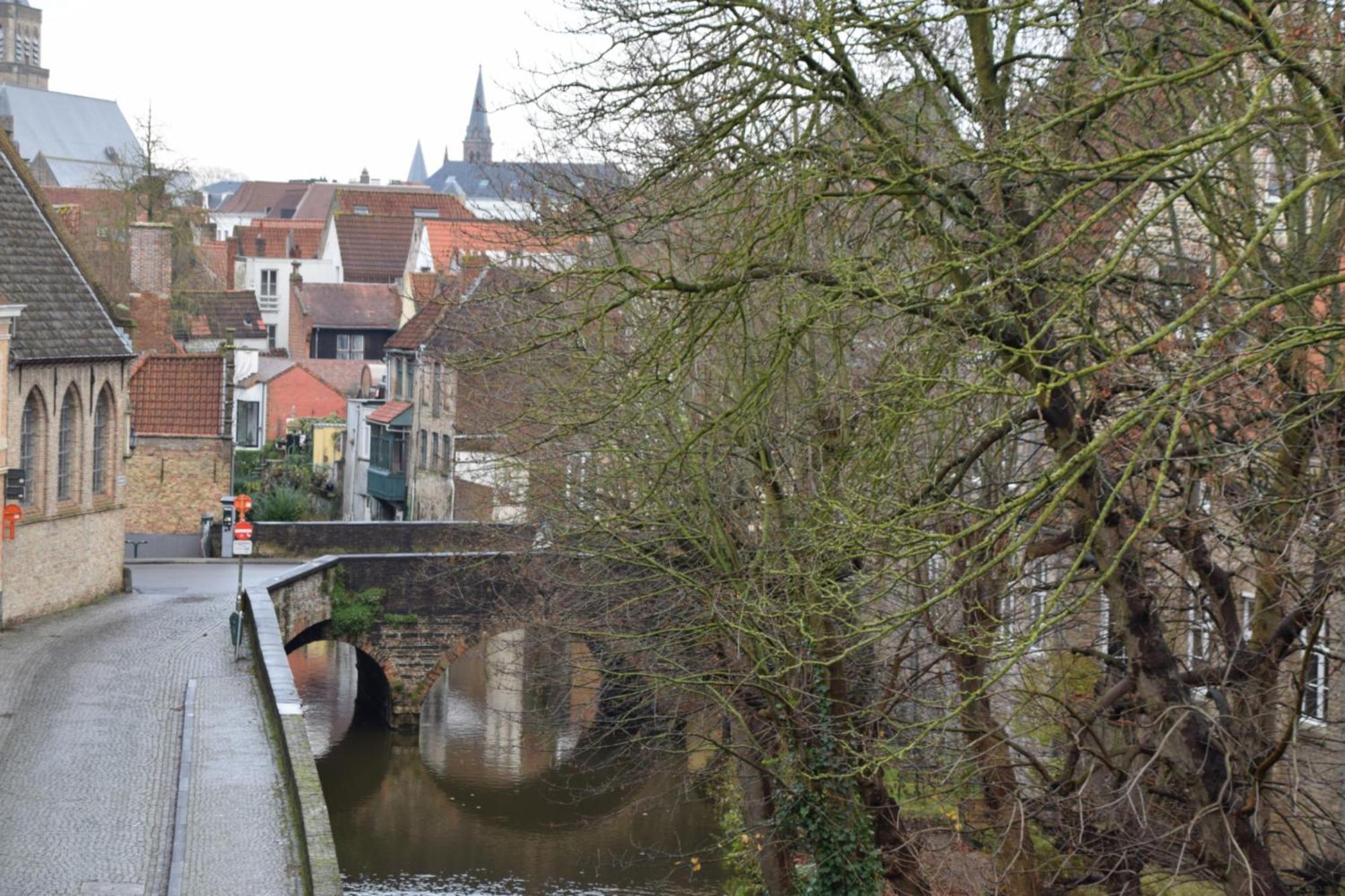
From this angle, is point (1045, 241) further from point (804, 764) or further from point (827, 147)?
point (804, 764)

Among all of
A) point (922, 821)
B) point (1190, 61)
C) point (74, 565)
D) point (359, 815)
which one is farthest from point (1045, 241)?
point (74, 565)

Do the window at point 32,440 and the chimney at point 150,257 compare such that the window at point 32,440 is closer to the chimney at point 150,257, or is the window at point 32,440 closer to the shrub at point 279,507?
the shrub at point 279,507

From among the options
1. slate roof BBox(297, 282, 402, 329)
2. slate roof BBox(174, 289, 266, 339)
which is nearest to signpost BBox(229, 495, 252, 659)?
slate roof BBox(174, 289, 266, 339)

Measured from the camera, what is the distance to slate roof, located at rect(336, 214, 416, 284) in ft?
267

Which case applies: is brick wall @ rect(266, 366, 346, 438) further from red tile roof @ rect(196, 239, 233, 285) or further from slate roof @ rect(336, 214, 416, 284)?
red tile roof @ rect(196, 239, 233, 285)

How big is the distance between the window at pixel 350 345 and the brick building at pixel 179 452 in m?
31.2

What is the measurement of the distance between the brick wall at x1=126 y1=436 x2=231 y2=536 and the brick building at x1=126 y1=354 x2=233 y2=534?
2 cm

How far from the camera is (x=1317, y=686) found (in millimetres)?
13078

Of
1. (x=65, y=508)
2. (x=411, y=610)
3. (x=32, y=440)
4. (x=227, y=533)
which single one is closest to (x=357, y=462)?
(x=227, y=533)

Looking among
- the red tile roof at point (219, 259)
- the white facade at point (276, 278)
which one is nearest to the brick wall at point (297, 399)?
the white facade at point (276, 278)

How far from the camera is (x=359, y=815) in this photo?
26.8 metres

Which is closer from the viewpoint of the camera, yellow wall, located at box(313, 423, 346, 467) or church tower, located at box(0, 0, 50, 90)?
yellow wall, located at box(313, 423, 346, 467)

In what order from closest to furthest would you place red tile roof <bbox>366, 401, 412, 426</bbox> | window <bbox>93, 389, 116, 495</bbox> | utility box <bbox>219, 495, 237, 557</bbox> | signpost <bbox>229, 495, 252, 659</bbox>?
signpost <bbox>229, 495, 252, 659</bbox>, window <bbox>93, 389, 116, 495</bbox>, utility box <bbox>219, 495, 237, 557</bbox>, red tile roof <bbox>366, 401, 412, 426</bbox>

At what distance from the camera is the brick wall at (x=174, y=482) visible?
1617 inches
